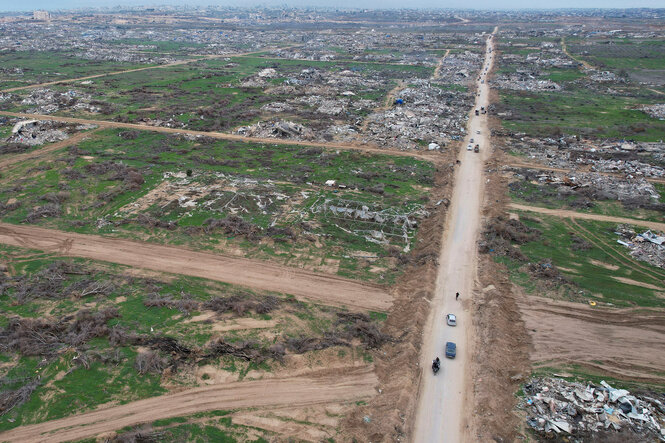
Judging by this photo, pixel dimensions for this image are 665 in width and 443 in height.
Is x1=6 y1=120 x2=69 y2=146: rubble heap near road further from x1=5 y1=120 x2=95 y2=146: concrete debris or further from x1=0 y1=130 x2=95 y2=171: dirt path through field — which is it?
x1=0 y1=130 x2=95 y2=171: dirt path through field

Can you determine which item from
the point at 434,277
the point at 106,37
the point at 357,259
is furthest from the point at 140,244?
the point at 106,37

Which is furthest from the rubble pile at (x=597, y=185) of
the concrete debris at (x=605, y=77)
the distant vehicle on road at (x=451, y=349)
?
the concrete debris at (x=605, y=77)

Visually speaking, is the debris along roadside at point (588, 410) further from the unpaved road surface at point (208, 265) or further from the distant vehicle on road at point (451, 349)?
the unpaved road surface at point (208, 265)

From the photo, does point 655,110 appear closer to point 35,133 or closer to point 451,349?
point 451,349

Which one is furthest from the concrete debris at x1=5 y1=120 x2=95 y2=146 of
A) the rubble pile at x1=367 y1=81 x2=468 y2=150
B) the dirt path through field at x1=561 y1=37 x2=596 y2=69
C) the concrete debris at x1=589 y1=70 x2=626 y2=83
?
the dirt path through field at x1=561 y1=37 x2=596 y2=69

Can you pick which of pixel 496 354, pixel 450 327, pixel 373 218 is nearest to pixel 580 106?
pixel 373 218

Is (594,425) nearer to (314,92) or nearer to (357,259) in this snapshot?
(357,259)

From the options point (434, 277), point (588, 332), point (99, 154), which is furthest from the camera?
point (99, 154)
